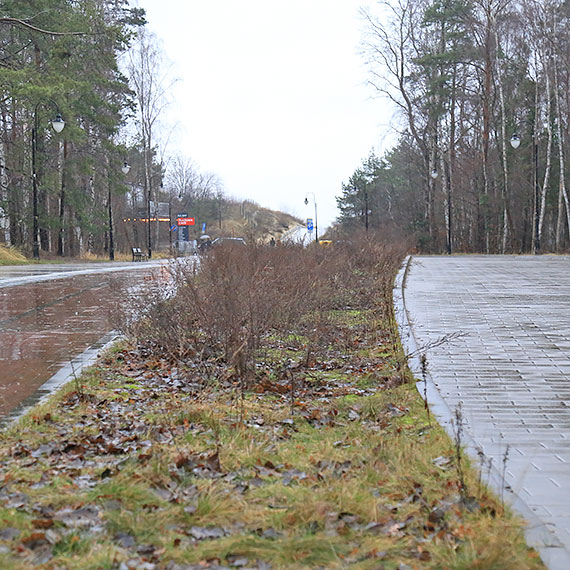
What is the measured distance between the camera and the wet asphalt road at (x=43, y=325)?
7792mm

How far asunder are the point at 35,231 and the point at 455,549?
3322 centimetres

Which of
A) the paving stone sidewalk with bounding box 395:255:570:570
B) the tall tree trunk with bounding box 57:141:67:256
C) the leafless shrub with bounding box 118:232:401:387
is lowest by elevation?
the paving stone sidewalk with bounding box 395:255:570:570

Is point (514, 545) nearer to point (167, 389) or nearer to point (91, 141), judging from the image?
point (167, 389)

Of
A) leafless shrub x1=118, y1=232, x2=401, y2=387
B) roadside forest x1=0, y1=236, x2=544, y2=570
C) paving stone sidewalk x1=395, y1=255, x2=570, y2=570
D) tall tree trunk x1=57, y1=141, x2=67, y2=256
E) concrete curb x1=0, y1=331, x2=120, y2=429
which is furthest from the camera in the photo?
tall tree trunk x1=57, y1=141, x2=67, y2=256

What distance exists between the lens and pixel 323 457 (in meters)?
4.99

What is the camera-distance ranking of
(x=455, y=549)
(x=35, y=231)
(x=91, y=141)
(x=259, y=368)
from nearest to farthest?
(x=455, y=549) < (x=259, y=368) < (x=35, y=231) < (x=91, y=141)

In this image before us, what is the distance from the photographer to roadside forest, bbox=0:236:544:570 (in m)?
3.54

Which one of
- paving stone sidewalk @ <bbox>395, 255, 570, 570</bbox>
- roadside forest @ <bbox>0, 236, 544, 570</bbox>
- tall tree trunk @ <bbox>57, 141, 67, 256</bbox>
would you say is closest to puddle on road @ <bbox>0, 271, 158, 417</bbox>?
roadside forest @ <bbox>0, 236, 544, 570</bbox>

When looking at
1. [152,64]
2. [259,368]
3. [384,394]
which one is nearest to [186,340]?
[259,368]

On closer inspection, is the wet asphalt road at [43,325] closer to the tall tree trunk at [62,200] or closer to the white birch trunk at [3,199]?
the white birch trunk at [3,199]

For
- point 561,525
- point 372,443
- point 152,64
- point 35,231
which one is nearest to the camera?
point 561,525

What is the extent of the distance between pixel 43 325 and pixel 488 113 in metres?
37.1

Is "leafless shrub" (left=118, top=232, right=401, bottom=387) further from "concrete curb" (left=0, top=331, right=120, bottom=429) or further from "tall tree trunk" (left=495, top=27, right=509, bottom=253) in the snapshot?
"tall tree trunk" (left=495, top=27, right=509, bottom=253)

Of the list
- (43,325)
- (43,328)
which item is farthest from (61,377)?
(43,325)
